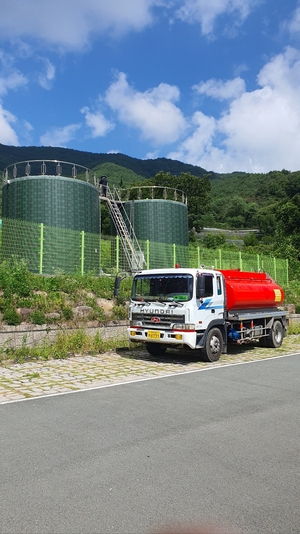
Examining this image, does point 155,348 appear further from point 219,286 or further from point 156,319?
point 219,286

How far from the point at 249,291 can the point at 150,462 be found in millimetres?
10322

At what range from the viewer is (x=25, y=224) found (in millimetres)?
16969

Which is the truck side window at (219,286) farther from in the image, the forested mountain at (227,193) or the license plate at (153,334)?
the forested mountain at (227,193)

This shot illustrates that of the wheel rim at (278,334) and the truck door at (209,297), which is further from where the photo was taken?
the wheel rim at (278,334)

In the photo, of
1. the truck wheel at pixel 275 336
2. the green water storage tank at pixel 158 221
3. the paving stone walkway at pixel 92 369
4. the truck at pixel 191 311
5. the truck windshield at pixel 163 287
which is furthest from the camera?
the green water storage tank at pixel 158 221

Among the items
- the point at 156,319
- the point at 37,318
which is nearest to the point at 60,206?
the point at 37,318

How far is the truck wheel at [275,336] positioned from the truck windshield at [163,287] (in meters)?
5.04

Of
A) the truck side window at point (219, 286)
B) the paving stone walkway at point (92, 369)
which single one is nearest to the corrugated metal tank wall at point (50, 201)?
the paving stone walkway at point (92, 369)

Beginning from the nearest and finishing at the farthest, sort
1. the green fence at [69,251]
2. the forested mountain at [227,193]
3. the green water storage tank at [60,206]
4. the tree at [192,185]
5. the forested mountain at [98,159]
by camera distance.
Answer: the green fence at [69,251] → the green water storage tank at [60,206] → the forested mountain at [227,193] → the tree at [192,185] → the forested mountain at [98,159]

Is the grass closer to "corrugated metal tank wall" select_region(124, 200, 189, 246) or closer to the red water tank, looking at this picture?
the red water tank

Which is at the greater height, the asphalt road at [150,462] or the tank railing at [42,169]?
the tank railing at [42,169]

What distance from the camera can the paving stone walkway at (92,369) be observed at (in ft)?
29.9

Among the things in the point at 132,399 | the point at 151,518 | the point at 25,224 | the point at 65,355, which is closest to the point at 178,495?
the point at 151,518

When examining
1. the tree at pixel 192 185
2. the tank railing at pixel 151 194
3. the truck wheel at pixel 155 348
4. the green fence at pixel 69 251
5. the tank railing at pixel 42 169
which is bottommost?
the truck wheel at pixel 155 348
